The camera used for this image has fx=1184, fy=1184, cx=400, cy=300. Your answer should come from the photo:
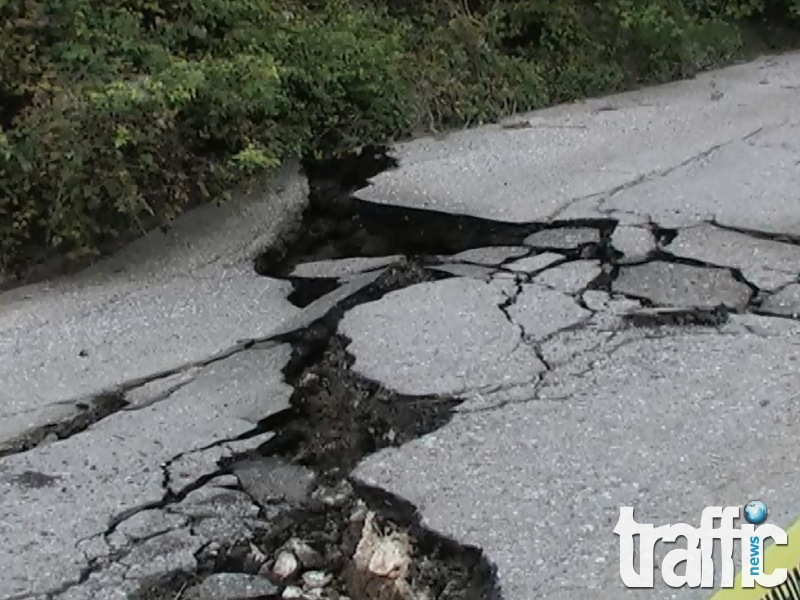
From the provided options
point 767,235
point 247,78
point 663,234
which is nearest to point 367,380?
point 663,234

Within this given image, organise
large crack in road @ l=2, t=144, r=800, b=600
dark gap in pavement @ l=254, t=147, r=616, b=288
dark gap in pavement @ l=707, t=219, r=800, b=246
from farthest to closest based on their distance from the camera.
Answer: dark gap in pavement @ l=254, t=147, r=616, b=288 → dark gap in pavement @ l=707, t=219, r=800, b=246 → large crack in road @ l=2, t=144, r=800, b=600

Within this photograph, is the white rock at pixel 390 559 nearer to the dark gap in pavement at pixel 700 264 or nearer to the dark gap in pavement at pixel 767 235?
the dark gap in pavement at pixel 700 264

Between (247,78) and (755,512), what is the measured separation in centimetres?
409

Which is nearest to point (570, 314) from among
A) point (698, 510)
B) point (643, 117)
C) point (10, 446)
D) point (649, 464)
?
point (649, 464)

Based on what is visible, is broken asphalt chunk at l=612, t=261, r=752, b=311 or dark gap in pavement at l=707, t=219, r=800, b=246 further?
dark gap in pavement at l=707, t=219, r=800, b=246

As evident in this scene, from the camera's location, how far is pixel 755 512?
3.53m

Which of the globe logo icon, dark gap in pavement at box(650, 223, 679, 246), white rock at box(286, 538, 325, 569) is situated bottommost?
white rock at box(286, 538, 325, 569)

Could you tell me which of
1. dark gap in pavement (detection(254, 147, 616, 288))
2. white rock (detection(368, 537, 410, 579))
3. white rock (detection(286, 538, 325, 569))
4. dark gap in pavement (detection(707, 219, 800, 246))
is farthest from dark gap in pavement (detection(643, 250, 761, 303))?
white rock (detection(286, 538, 325, 569))

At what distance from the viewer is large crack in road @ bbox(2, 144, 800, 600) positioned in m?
3.57

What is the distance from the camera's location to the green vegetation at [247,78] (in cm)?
591

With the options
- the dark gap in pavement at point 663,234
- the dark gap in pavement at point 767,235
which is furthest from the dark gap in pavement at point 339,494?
the dark gap in pavement at point 767,235

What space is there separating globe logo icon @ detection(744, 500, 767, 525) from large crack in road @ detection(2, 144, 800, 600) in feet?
2.59

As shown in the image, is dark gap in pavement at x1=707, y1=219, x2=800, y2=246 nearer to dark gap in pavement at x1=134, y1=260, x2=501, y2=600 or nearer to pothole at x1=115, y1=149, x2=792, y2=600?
pothole at x1=115, y1=149, x2=792, y2=600

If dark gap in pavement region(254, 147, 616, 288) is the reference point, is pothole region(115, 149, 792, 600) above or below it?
below
